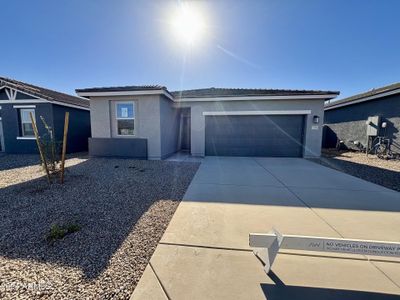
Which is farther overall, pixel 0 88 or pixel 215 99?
pixel 0 88

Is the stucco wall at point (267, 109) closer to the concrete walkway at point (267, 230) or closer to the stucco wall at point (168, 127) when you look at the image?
the stucco wall at point (168, 127)

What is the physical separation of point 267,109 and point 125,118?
7107 mm

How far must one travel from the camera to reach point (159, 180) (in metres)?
5.98

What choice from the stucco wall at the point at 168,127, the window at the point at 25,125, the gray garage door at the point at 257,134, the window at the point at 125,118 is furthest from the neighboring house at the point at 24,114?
the gray garage door at the point at 257,134

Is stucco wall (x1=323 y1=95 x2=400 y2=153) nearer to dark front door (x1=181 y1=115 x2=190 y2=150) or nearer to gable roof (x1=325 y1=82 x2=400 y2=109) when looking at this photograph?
gable roof (x1=325 y1=82 x2=400 y2=109)

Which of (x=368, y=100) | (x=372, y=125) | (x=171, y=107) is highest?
(x=368, y=100)

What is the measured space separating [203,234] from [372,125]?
1355 cm

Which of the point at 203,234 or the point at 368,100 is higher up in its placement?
the point at 368,100

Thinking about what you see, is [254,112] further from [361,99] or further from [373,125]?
[361,99]

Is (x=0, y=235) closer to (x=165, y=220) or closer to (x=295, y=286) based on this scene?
(x=165, y=220)

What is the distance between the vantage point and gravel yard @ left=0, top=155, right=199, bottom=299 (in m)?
2.07

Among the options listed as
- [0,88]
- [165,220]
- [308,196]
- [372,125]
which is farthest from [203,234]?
[0,88]

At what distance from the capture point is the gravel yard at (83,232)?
2072 millimetres

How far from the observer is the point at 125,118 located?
9.69m
